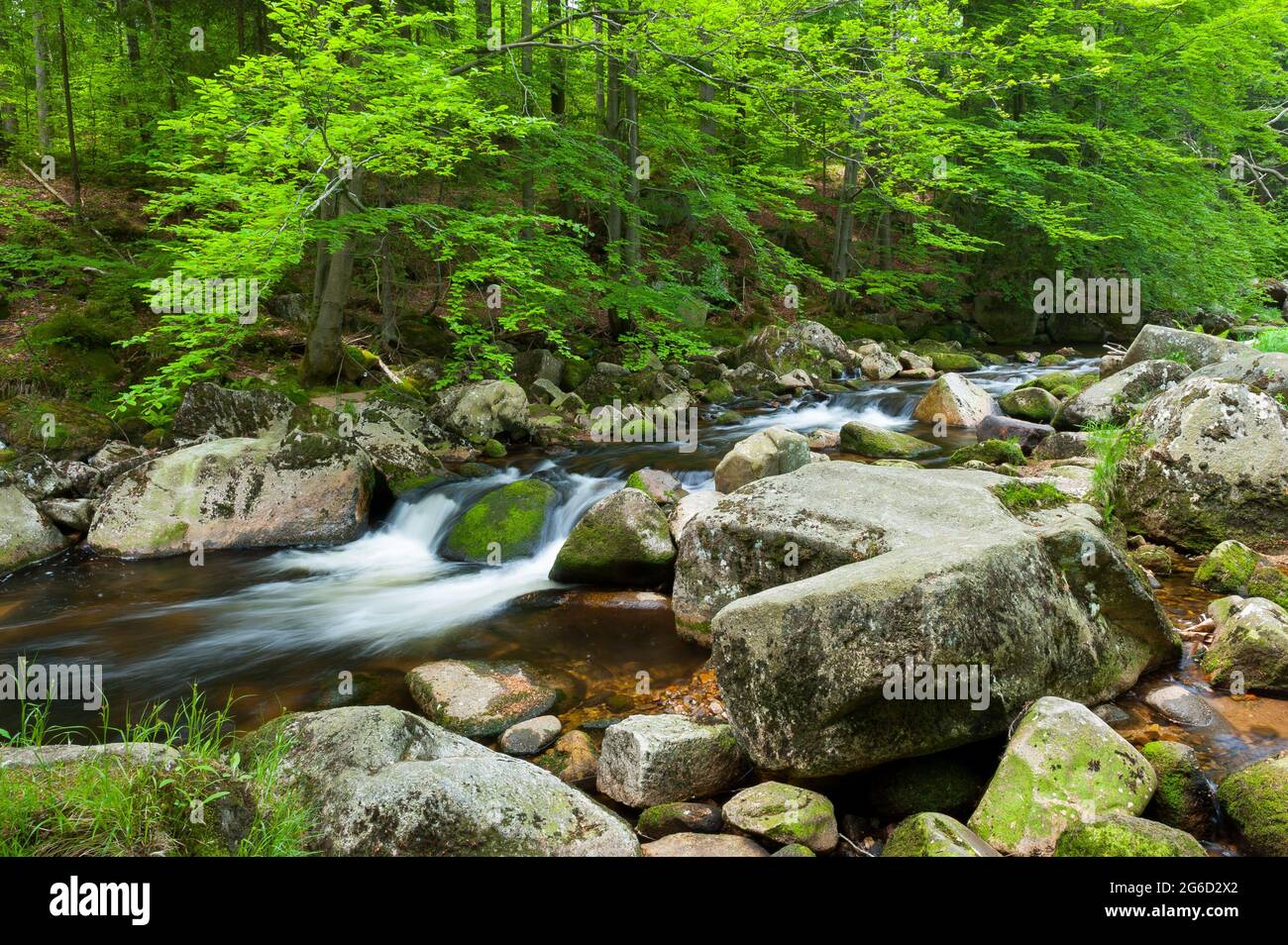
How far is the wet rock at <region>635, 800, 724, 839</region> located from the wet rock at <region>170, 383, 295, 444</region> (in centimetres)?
817

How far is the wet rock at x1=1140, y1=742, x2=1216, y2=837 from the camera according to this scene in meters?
3.26

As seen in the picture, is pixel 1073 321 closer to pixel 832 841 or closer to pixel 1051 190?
pixel 1051 190

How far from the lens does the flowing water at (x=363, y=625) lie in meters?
5.26

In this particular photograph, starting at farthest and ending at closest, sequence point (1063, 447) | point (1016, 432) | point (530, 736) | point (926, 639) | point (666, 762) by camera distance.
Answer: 1. point (1016, 432)
2. point (1063, 447)
3. point (530, 736)
4. point (666, 762)
5. point (926, 639)

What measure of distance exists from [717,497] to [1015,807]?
14.1ft

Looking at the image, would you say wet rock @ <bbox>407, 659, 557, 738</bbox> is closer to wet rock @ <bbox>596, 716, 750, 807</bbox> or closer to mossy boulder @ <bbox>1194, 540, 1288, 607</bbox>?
wet rock @ <bbox>596, 716, 750, 807</bbox>

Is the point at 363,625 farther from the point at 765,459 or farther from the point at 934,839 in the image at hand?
the point at 934,839

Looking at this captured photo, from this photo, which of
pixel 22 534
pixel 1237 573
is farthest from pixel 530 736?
pixel 22 534

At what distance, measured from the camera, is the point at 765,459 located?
7969mm

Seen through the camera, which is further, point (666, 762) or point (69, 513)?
point (69, 513)

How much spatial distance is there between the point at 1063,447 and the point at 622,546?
5.58 meters

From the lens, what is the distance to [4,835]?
6.81 ft

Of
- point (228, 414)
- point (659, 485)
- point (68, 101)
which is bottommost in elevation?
point (659, 485)

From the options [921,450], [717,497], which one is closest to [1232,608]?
[717,497]
